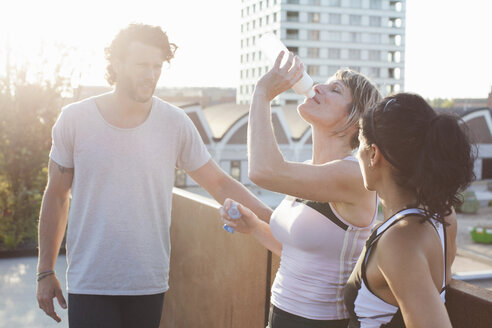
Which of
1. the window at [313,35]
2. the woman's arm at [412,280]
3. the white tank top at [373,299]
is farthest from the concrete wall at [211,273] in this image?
the window at [313,35]

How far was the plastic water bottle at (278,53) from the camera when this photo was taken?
219 cm

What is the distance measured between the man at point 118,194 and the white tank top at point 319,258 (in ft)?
2.51

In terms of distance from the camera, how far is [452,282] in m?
1.72

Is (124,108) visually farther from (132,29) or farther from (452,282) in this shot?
(452,282)

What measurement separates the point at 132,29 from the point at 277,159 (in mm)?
1082

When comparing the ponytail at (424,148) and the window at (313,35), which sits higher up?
the window at (313,35)

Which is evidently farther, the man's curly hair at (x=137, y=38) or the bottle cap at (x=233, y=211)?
the man's curly hair at (x=137, y=38)

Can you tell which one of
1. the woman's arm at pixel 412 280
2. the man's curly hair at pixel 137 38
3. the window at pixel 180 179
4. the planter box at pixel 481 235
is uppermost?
the man's curly hair at pixel 137 38

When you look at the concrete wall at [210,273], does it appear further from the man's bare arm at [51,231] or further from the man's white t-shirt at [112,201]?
the man's bare arm at [51,231]

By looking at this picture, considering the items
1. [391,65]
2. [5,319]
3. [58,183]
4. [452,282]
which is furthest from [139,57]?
[391,65]

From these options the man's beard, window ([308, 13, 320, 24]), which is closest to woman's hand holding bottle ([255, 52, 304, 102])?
the man's beard

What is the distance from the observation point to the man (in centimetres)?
243

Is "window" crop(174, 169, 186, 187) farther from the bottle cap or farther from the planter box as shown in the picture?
the bottle cap

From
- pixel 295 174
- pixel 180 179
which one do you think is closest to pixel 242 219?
pixel 295 174
